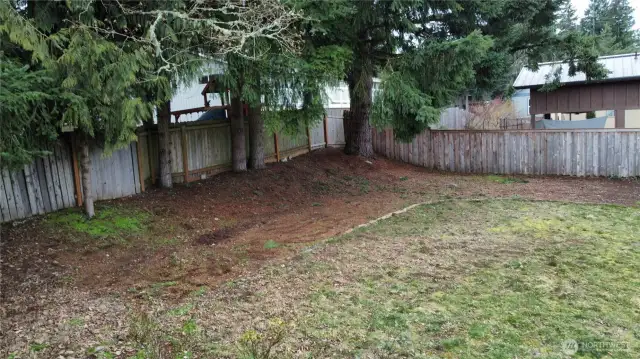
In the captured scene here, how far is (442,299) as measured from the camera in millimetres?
4727

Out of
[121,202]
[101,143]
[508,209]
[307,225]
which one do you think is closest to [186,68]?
[101,143]

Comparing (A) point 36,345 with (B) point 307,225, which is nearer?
(A) point 36,345

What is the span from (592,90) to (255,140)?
10237mm

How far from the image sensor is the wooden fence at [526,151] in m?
12.6

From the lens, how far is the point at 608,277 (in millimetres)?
5203

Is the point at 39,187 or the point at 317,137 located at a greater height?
the point at 317,137

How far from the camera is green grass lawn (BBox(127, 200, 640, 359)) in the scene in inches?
149

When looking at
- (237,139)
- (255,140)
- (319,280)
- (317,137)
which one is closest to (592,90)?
(317,137)

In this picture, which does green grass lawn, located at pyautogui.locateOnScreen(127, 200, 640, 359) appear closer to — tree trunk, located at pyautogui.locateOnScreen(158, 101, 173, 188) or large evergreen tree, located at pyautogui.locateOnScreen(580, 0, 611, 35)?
tree trunk, located at pyautogui.locateOnScreen(158, 101, 173, 188)

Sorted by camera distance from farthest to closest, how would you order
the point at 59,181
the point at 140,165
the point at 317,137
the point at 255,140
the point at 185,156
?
the point at 317,137 → the point at 255,140 → the point at 185,156 → the point at 140,165 → the point at 59,181

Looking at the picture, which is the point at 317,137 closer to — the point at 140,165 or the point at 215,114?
the point at 215,114

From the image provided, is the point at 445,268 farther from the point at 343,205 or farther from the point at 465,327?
the point at 343,205

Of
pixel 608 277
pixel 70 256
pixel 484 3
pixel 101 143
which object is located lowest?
pixel 608 277

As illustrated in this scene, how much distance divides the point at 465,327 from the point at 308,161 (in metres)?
9.82
